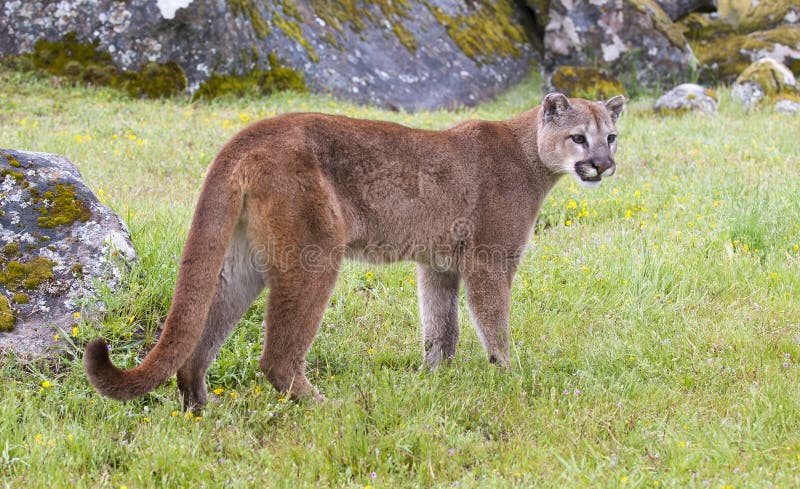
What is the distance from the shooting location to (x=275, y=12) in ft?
37.0

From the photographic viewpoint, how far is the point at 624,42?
43.5ft

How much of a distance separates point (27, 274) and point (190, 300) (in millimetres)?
1362

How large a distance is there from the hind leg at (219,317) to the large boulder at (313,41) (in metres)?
6.62

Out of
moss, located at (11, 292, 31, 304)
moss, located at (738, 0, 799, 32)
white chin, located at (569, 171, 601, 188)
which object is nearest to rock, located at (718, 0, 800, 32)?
moss, located at (738, 0, 799, 32)

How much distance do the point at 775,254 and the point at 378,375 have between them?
341cm

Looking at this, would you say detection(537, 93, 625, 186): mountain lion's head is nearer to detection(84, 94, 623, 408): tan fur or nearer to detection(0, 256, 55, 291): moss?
detection(84, 94, 623, 408): tan fur

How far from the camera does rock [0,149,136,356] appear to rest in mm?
4398

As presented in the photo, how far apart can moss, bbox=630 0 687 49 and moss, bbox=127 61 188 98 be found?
7.60m

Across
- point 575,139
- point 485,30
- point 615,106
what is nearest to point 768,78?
point 485,30

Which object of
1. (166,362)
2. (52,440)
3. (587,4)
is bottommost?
(52,440)

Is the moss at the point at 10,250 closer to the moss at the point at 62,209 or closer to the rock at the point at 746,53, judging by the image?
the moss at the point at 62,209

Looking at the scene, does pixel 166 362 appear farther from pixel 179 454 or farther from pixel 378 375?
pixel 378 375

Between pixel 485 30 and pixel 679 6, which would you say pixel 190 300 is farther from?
pixel 679 6

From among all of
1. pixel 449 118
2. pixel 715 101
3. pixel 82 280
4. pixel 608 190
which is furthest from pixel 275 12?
pixel 82 280
